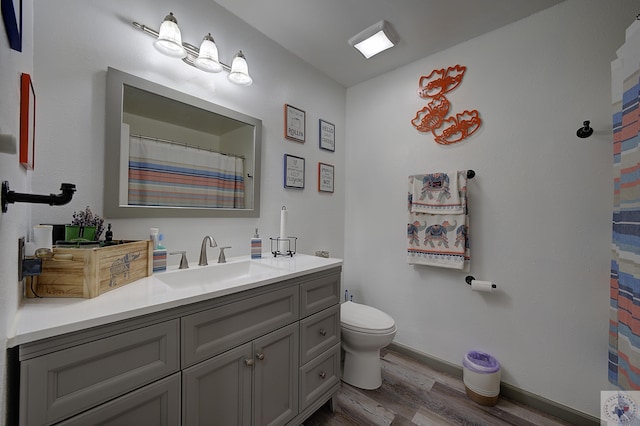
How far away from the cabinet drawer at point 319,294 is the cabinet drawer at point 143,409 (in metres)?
0.61

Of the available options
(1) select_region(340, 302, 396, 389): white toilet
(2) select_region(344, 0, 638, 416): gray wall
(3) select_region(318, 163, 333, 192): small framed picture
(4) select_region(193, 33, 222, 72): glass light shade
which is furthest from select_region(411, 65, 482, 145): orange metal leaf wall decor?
(4) select_region(193, 33, 222, 72): glass light shade

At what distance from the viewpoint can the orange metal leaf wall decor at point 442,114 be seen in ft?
6.08

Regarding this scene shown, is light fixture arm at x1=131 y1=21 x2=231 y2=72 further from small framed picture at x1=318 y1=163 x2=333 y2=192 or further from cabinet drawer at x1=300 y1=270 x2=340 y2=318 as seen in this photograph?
cabinet drawer at x1=300 y1=270 x2=340 y2=318

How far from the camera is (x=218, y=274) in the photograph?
4.50ft

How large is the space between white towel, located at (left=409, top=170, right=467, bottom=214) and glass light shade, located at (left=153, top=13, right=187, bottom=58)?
178cm

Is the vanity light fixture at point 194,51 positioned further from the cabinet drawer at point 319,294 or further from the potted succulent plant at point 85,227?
the cabinet drawer at point 319,294

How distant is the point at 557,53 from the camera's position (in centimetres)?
154

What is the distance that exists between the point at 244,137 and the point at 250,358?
1.30m

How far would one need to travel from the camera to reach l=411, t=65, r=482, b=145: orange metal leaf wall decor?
6.08 feet

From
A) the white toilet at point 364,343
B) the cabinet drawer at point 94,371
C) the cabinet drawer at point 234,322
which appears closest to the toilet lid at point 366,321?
the white toilet at point 364,343

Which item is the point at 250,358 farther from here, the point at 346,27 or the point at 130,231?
the point at 346,27

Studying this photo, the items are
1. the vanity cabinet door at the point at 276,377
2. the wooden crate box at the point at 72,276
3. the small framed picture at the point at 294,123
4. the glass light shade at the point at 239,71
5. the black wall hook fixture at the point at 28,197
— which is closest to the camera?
the black wall hook fixture at the point at 28,197

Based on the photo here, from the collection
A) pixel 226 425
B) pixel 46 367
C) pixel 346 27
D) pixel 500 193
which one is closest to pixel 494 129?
pixel 500 193

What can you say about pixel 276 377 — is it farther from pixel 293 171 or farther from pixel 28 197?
pixel 293 171
